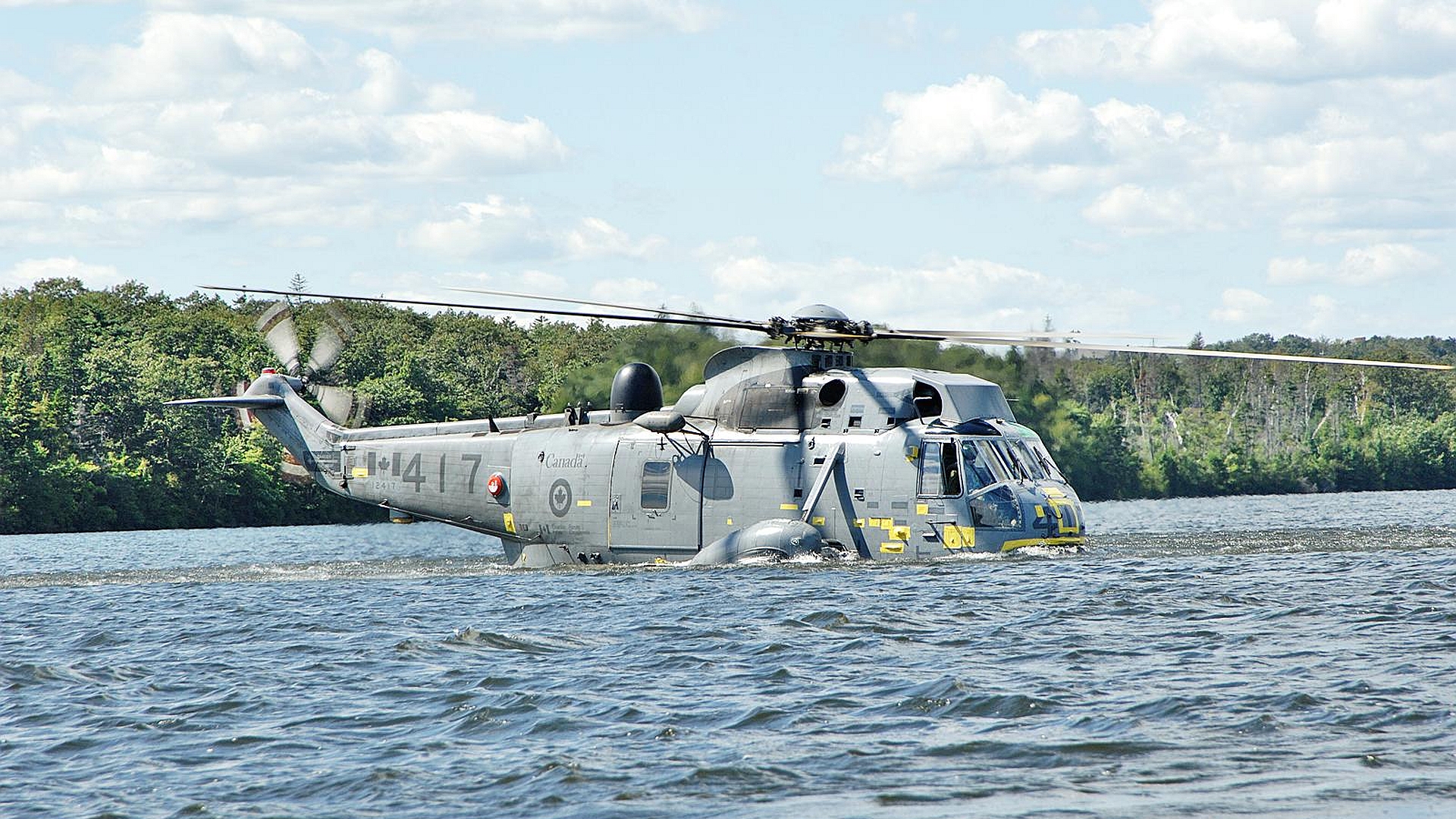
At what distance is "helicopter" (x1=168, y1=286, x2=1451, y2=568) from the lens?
26328 mm

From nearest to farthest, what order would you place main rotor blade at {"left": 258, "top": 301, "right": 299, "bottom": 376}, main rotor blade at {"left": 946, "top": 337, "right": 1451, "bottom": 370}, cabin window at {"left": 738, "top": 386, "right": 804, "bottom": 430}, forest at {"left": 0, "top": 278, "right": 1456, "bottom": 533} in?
main rotor blade at {"left": 946, "top": 337, "right": 1451, "bottom": 370}, cabin window at {"left": 738, "top": 386, "right": 804, "bottom": 430}, main rotor blade at {"left": 258, "top": 301, "right": 299, "bottom": 376}, forest at {"left": 0, "top": 278, "right": 1456, "bottom": 533}

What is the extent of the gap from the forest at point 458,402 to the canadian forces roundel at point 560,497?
101 ft

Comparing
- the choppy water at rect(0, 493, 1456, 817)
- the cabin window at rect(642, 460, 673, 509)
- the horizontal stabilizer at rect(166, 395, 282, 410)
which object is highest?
the horizontal stabilizer at rect(166, 395, 282, 410)

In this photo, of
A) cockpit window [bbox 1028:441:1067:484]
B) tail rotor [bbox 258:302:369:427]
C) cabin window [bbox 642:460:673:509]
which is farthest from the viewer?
tail rotor [bbox 258:302:369:427]

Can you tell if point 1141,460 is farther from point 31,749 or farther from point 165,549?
point 31,749

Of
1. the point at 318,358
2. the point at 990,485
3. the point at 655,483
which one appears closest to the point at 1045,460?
the point at 990,485

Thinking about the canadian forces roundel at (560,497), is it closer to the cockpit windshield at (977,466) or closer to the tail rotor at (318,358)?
the tail rotor at (318,358)

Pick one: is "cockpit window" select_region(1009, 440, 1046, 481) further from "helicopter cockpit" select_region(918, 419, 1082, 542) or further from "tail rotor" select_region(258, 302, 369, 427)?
"tail rotor" select_region(258, 302, 369, 427)

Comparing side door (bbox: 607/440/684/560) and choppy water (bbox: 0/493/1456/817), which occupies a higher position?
side door (bbox: 607/440/684/560)

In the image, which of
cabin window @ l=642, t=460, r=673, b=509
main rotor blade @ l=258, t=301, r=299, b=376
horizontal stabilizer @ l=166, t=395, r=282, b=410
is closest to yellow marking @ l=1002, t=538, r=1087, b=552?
cabin window @ l=642, t=460, r=673, b=509

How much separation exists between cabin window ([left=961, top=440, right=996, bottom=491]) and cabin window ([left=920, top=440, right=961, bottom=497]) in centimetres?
15

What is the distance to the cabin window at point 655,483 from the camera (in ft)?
94.0

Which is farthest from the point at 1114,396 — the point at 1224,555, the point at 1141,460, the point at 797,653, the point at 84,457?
the point at 797,653

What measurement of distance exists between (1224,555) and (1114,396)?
324ft
